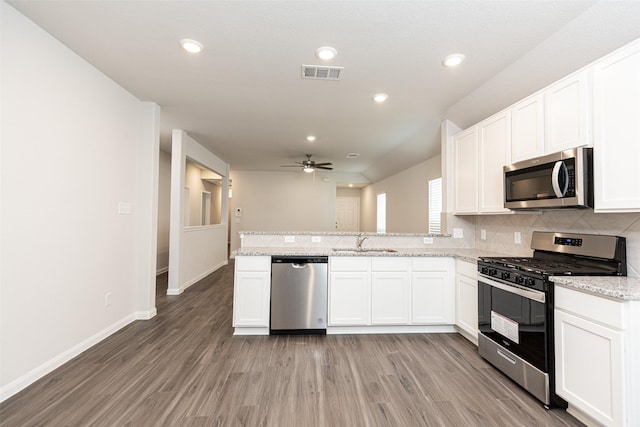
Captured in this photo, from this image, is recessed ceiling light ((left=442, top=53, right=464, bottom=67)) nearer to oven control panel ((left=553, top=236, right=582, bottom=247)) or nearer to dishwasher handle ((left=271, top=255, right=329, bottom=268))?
oven control panel ((left=553, top=236, right=582, bottom=247))

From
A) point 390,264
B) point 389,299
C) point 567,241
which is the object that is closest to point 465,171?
point 567,241

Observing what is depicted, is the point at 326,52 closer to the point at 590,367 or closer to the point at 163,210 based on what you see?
the point at 590,367

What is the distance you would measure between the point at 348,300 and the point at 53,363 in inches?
106

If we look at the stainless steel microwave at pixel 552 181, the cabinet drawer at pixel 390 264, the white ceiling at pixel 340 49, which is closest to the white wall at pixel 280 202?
the white ceiling at pixel 340 49

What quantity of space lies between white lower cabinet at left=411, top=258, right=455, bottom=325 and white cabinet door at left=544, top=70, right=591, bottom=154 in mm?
1586

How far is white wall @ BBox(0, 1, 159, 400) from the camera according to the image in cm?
201

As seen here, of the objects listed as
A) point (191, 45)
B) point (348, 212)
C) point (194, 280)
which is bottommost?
point (194, 280)

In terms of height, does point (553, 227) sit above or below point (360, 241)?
above

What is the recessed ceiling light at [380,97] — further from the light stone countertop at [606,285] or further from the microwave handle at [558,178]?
the light stone countertop at [606,285]

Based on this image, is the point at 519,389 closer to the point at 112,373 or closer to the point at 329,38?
the point at 329,38

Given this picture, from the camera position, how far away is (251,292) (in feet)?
10.2

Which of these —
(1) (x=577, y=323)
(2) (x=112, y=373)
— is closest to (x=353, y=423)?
(1) (x=577, y=323)

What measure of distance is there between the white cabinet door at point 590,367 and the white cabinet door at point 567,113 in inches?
49.0

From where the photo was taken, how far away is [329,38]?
7.40ft
